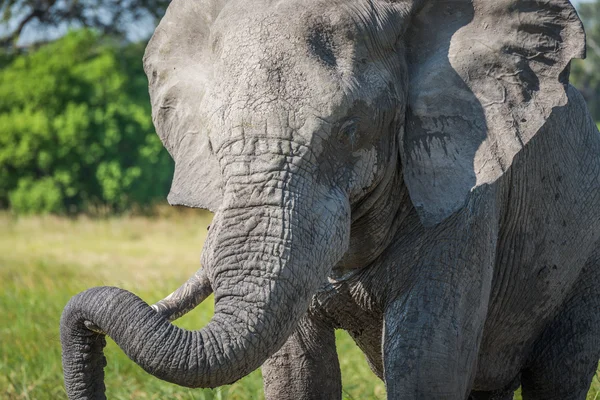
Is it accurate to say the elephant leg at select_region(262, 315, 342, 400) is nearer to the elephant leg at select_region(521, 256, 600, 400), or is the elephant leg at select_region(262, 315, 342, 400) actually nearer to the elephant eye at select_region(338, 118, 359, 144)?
the elephant leg at select_region(521, 256, 600, 400)

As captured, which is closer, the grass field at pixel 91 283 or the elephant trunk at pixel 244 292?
the elephant trunk at pixel 244 292

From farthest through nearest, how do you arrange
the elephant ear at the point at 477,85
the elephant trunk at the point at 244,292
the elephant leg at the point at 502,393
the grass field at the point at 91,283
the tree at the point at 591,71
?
the tree at the point at 591,71
the grass field at the point at 91,283
the elephant leg at the point at 502,393
the elephant ear at the point at 477,85
the elephant trunk at the point at 244,292

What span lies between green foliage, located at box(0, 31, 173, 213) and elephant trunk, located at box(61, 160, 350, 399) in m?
17.6

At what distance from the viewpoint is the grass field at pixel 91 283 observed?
5.61 meters

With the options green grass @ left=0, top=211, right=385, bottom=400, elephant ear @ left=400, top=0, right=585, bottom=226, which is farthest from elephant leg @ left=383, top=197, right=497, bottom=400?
green grass @ left=0, top=211, right=385, bottom=400

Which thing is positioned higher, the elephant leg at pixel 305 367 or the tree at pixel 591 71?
the elephant leg at pixel 305 367

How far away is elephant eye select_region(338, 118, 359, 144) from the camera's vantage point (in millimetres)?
3018

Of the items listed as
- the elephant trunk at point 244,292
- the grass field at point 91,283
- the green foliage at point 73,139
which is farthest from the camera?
the green foliage at point 73,139

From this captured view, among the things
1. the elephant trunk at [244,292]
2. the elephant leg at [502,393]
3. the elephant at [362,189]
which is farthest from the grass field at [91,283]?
the elephant trunk at [244,292]

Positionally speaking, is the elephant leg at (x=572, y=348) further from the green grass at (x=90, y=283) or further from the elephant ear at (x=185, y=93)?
the elephant ear at (x=185, y=93)

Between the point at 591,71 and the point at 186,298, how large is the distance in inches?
935

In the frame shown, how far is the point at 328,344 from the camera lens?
155 inches

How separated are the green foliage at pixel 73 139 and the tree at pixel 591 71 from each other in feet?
32.2

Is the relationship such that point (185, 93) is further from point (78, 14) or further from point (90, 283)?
point (78, 14)
